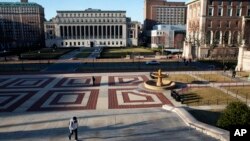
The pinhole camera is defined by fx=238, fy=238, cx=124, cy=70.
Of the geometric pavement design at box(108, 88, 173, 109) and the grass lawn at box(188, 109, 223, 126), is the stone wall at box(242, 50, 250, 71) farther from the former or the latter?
the grass lawn at box(188, 109, 223, 126)

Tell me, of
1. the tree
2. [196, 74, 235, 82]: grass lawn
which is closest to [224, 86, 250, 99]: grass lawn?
[196, 74, 235, 82]: grass lawn

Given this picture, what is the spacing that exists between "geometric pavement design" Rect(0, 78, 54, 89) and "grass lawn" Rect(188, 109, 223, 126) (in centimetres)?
2428

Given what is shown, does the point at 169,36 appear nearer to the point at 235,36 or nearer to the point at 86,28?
the point at 235,36

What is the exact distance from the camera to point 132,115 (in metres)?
23.8

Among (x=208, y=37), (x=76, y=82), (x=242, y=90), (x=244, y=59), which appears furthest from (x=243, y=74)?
(x=208, y=37)

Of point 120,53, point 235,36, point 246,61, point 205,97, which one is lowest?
point 205,97

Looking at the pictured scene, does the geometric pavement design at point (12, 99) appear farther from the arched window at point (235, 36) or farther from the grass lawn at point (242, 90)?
the arched window at point (235, 36)

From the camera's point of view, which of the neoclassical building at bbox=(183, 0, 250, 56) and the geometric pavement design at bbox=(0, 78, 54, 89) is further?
the neoclassical building at bbox=(183, 0, 250, 56)

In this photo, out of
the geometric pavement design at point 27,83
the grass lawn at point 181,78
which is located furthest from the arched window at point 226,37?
the geometric pavement design at point 27,83

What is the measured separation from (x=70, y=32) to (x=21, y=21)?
37875 mm

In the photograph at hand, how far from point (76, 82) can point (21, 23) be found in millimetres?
141976

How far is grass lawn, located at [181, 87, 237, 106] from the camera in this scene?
2812 cm

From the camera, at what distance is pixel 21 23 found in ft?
536

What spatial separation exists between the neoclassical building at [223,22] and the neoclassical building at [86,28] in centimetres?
8093
